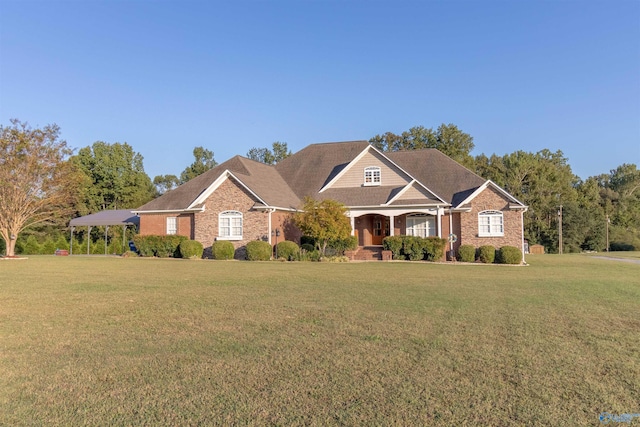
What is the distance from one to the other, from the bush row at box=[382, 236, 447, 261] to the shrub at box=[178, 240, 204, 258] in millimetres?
10653

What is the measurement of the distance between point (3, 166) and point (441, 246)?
25.4 m

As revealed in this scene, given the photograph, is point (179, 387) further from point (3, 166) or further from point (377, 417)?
point (3, 166)

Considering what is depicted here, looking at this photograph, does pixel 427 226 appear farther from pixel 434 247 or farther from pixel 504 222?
pixel 504 222

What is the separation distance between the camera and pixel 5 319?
8219 millimetres

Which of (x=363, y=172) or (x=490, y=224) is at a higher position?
(x=363, y=172)

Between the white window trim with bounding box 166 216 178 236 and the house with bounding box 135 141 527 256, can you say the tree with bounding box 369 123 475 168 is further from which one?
the white window trim with bounding box 166 216 178 236

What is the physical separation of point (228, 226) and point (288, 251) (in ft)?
15.3

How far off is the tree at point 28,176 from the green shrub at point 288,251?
1425 cm

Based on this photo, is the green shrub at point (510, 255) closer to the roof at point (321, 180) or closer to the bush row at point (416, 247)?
the bush row at point (416, 247)

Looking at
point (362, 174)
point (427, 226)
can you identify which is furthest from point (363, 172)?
point (427, 226)

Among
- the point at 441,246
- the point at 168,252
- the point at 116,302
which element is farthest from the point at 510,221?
the point at 116,302

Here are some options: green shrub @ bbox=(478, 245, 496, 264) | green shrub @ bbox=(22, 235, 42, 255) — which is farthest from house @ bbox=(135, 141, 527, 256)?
green shrub @ bbox=(22, 235, 42, 255)

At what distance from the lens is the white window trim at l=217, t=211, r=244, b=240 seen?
1108 inches

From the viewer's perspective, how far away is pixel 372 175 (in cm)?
3061
